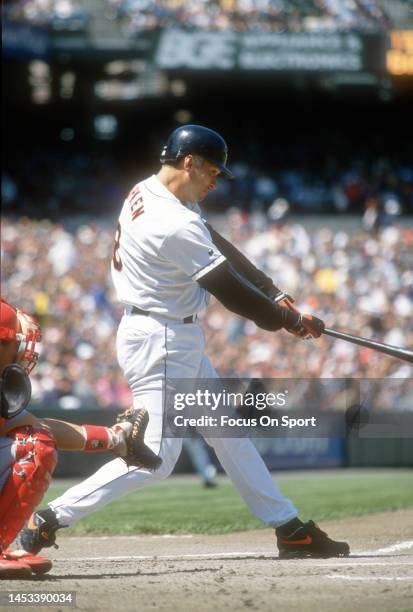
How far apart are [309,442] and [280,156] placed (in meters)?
10.2

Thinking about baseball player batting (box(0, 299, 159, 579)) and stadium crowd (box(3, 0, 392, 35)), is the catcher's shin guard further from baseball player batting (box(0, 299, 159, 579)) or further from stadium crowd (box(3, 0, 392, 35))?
stadium crowd (box(3, 0, 392, 35))

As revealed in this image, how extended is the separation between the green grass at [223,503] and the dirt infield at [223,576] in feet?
2.50

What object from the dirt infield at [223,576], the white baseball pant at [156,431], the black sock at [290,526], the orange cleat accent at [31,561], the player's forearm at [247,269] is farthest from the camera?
the player's forearm at [247,269]

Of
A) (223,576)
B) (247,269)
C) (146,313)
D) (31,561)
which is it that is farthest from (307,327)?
(31,561)

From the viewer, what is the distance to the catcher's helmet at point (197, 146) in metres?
5.26

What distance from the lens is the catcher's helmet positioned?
207 inches

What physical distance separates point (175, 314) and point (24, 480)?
105 centimetres

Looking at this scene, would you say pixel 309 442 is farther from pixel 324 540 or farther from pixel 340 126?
pixel 340 126

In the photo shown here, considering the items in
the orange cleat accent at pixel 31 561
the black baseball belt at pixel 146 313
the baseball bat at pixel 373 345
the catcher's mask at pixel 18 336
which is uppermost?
the black baseball belt at pixel 146 313

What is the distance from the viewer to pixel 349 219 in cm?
2158

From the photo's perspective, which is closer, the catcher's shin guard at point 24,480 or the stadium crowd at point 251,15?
the catcher's shin guard at point 24,480

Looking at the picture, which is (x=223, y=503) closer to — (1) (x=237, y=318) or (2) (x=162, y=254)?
(2) (x=162, y=254)

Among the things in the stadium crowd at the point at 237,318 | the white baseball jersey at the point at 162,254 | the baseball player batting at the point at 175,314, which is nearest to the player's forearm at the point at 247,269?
the baseball player batting at the point at 175,314

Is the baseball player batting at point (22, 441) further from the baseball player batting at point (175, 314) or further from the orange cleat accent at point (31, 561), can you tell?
the baseball player batting at point (175, 314)
